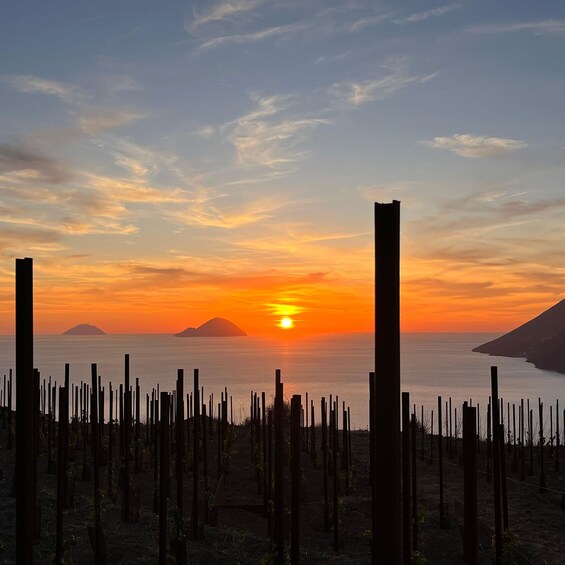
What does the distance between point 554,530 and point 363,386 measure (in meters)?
109

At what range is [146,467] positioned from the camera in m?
24.0

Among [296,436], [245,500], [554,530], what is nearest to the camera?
[296,436]

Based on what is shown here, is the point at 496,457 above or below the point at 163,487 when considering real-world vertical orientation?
above

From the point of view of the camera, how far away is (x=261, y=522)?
18578 millimetres

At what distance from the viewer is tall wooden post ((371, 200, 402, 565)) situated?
4.09 metres

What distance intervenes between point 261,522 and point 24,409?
578 inches

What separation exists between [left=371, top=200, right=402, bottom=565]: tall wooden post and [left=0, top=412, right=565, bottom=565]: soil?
30.2 feet

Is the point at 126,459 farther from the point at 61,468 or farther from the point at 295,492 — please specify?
the point at 295,492

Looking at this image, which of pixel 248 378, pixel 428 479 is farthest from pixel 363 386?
pixel 428 479

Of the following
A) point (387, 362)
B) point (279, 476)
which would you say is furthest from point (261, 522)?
point (387, 362)

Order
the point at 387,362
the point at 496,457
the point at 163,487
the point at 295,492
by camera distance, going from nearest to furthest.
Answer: the point at 387,362
the point at 295,492
the point at 163,487
the point at 496,457

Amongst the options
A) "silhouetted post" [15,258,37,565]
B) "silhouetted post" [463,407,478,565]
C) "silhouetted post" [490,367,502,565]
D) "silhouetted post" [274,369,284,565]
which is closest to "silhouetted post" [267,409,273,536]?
"silhouetted post" [274,369,284,565]

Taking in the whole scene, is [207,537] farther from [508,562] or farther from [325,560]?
[508,562]

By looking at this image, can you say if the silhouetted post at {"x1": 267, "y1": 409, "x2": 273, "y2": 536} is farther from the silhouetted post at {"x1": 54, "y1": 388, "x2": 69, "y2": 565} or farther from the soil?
the silhouetted post at {"x1": 54, "y1": 388, "x2": 69, "y2": 565}
